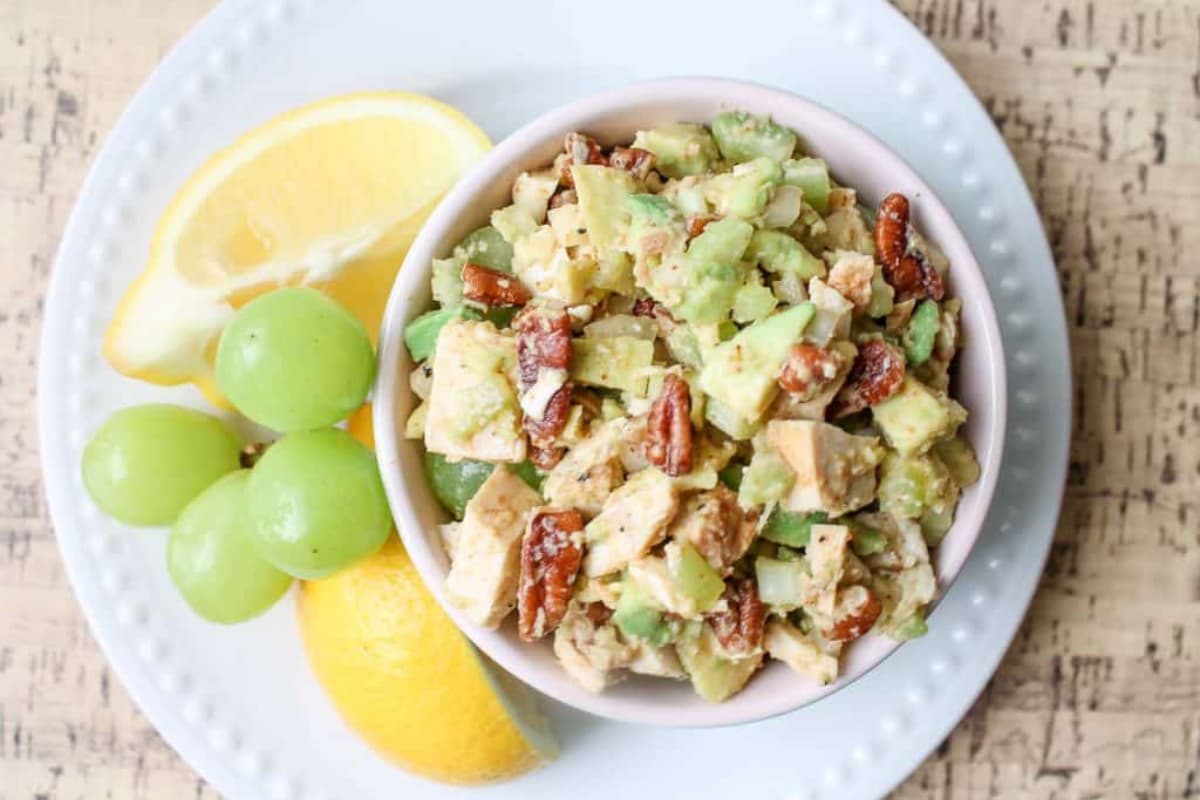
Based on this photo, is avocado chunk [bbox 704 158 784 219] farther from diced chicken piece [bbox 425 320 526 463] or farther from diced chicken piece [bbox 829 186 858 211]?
diced chicken piece [bbox 425 320 526 463]

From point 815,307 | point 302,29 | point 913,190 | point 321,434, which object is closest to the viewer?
point 815,307

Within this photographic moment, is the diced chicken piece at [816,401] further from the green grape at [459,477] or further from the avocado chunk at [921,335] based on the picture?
the green grape at [459,477]

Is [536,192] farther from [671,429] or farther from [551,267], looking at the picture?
[671,429]

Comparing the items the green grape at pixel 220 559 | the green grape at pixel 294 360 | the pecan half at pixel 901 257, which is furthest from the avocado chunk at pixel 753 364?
the green grape at pixel 220 559

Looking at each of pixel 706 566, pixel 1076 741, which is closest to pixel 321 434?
pixel 706 566

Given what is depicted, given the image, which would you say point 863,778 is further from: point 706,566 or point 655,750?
point 706,566

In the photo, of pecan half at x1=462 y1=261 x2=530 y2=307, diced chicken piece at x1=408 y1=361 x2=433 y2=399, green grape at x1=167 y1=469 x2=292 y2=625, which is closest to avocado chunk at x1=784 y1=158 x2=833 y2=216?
pecan half at x1=462 y1=261 x2=530 y2=307

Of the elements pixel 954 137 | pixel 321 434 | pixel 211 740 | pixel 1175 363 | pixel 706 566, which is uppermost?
pixel 954 137

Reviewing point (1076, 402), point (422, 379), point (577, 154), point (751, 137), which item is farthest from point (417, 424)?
point (1076, 402)
